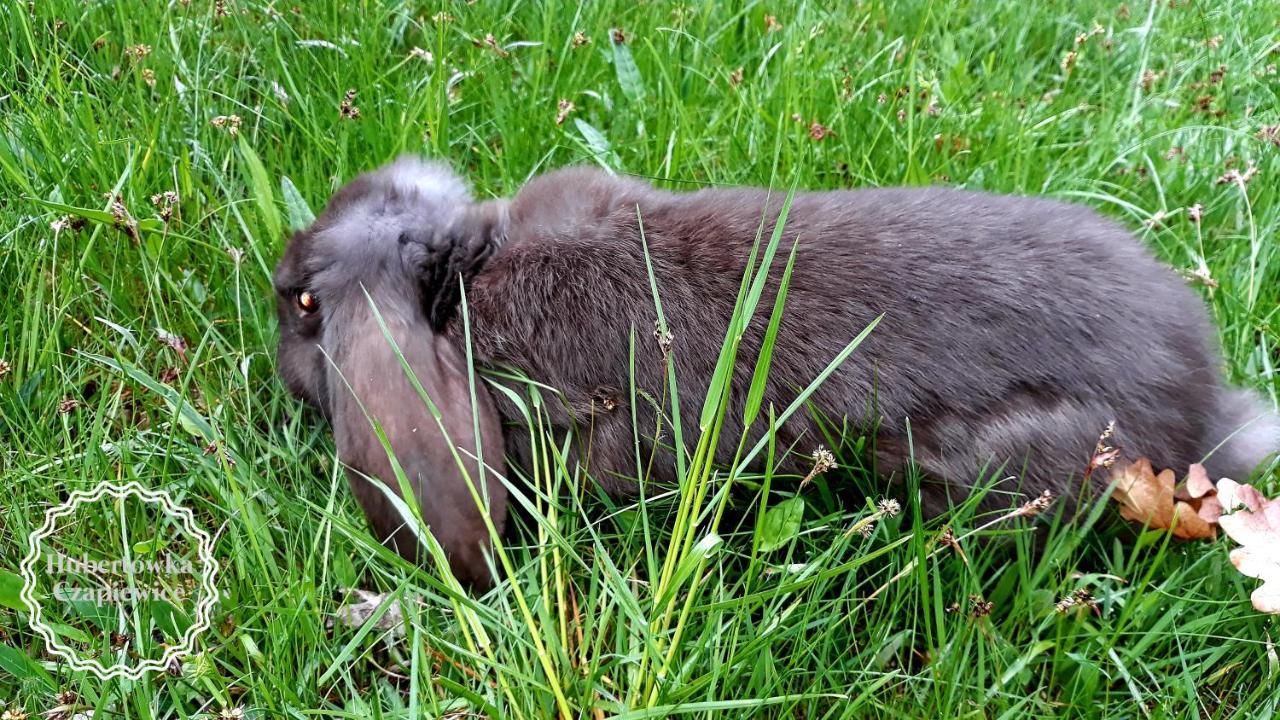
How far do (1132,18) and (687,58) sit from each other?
1.69 meters

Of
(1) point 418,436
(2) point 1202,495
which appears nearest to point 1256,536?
(2) point 1202,495

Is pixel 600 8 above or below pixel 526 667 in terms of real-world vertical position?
above

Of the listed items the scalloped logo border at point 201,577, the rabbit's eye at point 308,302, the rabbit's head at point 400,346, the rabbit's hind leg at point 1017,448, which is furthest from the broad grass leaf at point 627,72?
the scalloped logo border at point 201,577

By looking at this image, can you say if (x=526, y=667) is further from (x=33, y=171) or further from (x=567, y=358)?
(x=33, y=171)

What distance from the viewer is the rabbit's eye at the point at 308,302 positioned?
2.73 meters

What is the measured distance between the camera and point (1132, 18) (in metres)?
4.04

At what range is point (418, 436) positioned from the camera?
2.36m

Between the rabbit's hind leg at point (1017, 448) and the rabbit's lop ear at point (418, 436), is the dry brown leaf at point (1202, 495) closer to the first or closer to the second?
the rabbit's hind leg at point (1017, 448)

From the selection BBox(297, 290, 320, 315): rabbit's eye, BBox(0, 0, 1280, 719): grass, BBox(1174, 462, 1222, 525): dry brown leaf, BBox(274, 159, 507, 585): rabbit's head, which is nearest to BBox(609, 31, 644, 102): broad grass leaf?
BBox(0, 0, 1280, 719): grass

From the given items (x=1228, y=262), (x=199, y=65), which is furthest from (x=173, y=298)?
(x=1228, y=262)

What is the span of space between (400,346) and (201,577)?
0.63 m

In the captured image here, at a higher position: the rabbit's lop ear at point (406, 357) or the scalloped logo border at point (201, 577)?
the rabbit's lop ear at point (406, 357)

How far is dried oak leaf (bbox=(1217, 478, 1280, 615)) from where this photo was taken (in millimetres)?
2119

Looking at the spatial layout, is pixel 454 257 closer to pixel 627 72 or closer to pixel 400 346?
pixel 400 346
